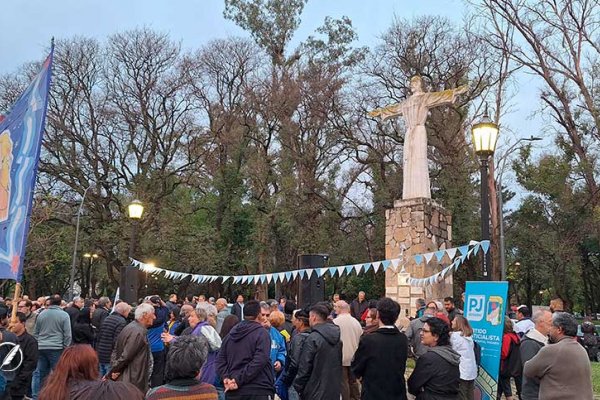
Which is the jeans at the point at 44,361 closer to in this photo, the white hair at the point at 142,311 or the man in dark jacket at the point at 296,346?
the white hair at the point at 142,311

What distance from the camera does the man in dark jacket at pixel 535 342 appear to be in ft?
16.9

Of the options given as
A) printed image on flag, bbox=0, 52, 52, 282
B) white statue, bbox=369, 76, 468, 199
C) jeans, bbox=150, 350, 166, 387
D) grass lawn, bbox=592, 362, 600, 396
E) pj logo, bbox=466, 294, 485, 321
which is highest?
white statue, bbox=369, 76, 468, 199

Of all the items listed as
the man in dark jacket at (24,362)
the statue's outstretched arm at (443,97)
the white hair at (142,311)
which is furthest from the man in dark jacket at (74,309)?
the statue's outstretched arm at (443,97)

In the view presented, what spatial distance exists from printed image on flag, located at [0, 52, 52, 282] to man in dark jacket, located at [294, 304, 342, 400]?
3.02 meters

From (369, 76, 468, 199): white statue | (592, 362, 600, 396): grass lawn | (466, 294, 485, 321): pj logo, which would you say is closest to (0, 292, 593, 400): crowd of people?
(466, 294, 485, 321): pj logo

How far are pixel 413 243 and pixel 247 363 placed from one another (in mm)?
9770

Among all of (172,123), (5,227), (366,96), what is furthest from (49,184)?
(5,227)

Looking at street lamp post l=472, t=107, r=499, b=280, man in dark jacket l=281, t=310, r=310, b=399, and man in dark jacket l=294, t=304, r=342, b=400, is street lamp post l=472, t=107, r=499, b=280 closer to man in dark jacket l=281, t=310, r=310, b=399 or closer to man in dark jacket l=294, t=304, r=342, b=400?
man in dark jacket l=281, t=310, r=310, b=399

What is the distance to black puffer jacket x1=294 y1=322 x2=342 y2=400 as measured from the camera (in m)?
6.04

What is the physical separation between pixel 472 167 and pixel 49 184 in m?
21.0

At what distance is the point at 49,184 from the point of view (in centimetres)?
2886

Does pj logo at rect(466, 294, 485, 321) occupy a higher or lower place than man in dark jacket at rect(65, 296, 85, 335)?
higher

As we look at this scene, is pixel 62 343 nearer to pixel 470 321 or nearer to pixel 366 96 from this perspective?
pixel 470 321

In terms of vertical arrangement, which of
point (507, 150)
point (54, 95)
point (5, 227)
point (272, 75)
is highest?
point (272, 75)
